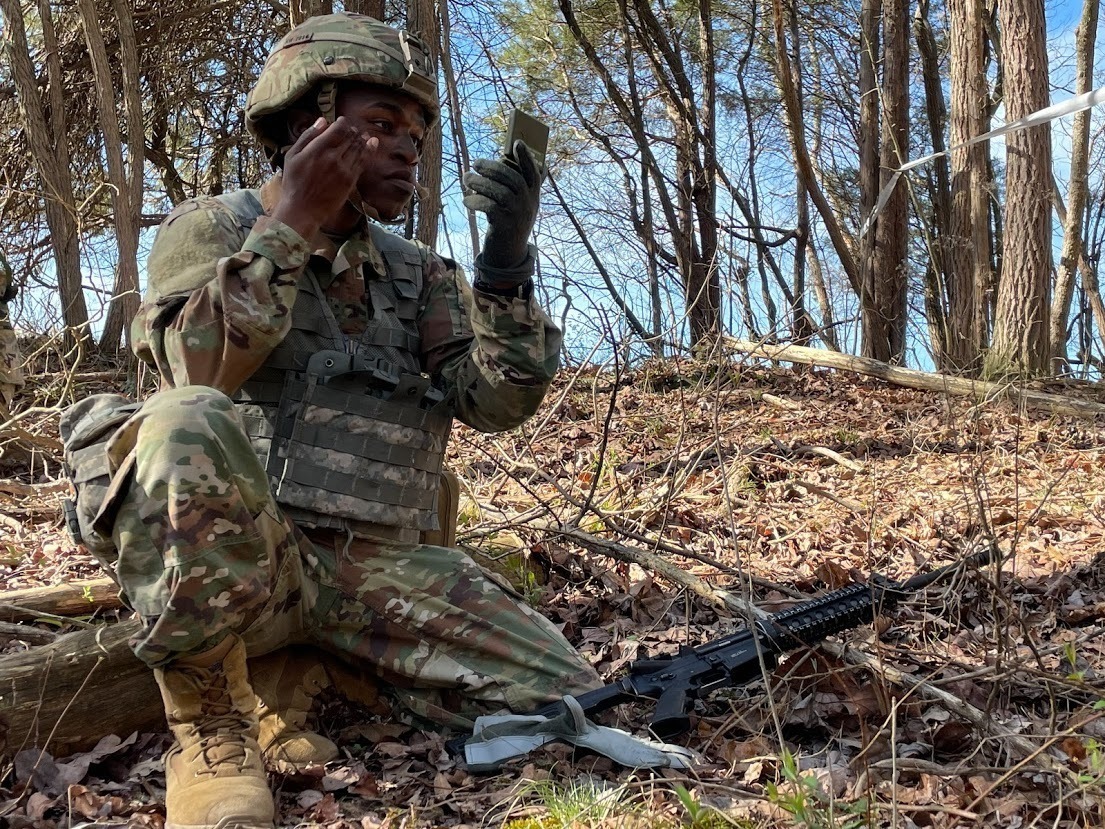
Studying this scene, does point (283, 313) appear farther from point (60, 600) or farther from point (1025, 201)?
point (1025, 201)

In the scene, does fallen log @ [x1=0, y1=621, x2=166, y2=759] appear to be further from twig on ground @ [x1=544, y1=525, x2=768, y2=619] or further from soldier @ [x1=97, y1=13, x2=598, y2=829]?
twig on ground @ [x1=544, y1=525, x2=768, y2=619]

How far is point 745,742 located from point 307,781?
3.42 feet

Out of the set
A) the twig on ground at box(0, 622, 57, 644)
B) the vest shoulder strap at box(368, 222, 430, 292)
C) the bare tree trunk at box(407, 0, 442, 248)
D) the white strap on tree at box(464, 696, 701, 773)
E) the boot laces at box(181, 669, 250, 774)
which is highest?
the bare tree trunk at box(407, 0, 442, 248)

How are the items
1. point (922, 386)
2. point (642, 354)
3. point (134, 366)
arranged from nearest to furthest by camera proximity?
point (642, 354) < point (922, 386) < point (134, 366)

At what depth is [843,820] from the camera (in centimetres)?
173

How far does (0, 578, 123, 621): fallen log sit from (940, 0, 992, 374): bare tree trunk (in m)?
6.25

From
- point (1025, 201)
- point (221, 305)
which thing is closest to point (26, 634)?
point (221, 305)

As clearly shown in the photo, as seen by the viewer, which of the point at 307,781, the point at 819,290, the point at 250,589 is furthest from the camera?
the point at 819,290

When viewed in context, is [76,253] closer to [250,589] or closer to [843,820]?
[250,589]

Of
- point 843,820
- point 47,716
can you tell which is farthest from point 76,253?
point 843,820

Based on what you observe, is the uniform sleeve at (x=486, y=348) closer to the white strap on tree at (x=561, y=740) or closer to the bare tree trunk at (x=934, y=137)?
the white strap on tree at (x=561, y=740)

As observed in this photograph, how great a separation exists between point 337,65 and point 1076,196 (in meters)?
7.77

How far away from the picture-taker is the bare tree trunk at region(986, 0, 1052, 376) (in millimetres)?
7012

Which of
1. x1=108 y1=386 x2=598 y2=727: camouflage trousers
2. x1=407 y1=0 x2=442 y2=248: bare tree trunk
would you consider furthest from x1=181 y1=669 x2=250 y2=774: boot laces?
x1=407 y1=0 x2=442 y2=248: bare tree trunk
